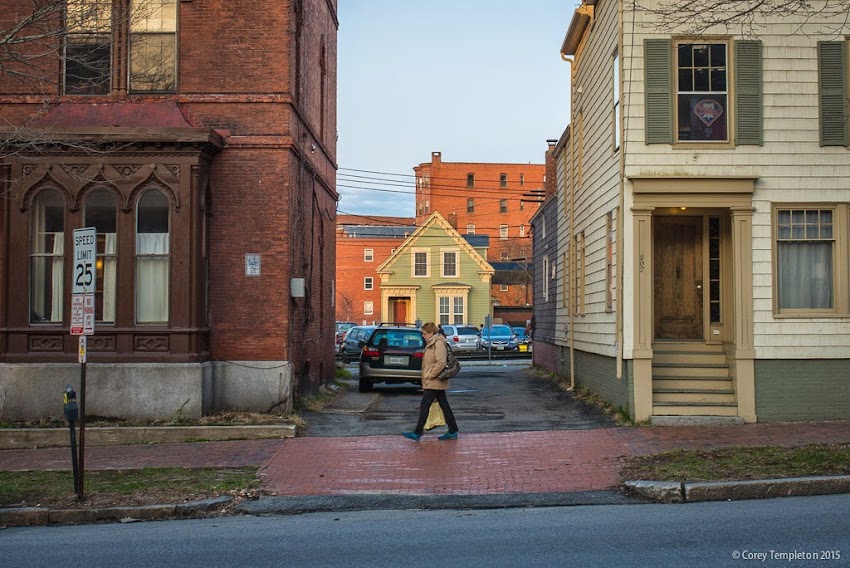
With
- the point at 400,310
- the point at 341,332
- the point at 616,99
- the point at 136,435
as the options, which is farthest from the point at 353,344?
the point at 136,435

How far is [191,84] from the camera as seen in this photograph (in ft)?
54.6

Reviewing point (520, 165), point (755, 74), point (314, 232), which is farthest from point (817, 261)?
point (520, 165)

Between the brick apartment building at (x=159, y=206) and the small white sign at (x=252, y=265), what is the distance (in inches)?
1.5

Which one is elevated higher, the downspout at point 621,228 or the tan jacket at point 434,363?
the downspout at point 621,228

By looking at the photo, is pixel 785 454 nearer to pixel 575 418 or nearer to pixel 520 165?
pixel 575 418

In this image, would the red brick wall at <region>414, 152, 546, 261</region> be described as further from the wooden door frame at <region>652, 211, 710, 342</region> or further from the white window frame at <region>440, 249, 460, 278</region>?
the wooden door frame at <region>652, 211, 710, 342</region>

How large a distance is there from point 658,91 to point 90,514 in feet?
35.0

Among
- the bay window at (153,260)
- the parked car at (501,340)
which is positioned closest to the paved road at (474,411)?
the bay window at (153,260)

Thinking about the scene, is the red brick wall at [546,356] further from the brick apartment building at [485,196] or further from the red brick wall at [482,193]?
the red brick wall at [482,193]

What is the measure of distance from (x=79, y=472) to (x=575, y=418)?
892 centimetres

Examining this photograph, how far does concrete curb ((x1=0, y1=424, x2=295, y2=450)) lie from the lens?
573 inches

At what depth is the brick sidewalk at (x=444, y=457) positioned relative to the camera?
36.5 ft

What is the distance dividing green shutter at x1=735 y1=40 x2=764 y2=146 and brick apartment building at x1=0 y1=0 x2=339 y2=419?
760cm

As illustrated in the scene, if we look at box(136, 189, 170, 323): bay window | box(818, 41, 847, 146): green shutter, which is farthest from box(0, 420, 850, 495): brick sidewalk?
box(818, 41, 847, 146): green shutter
